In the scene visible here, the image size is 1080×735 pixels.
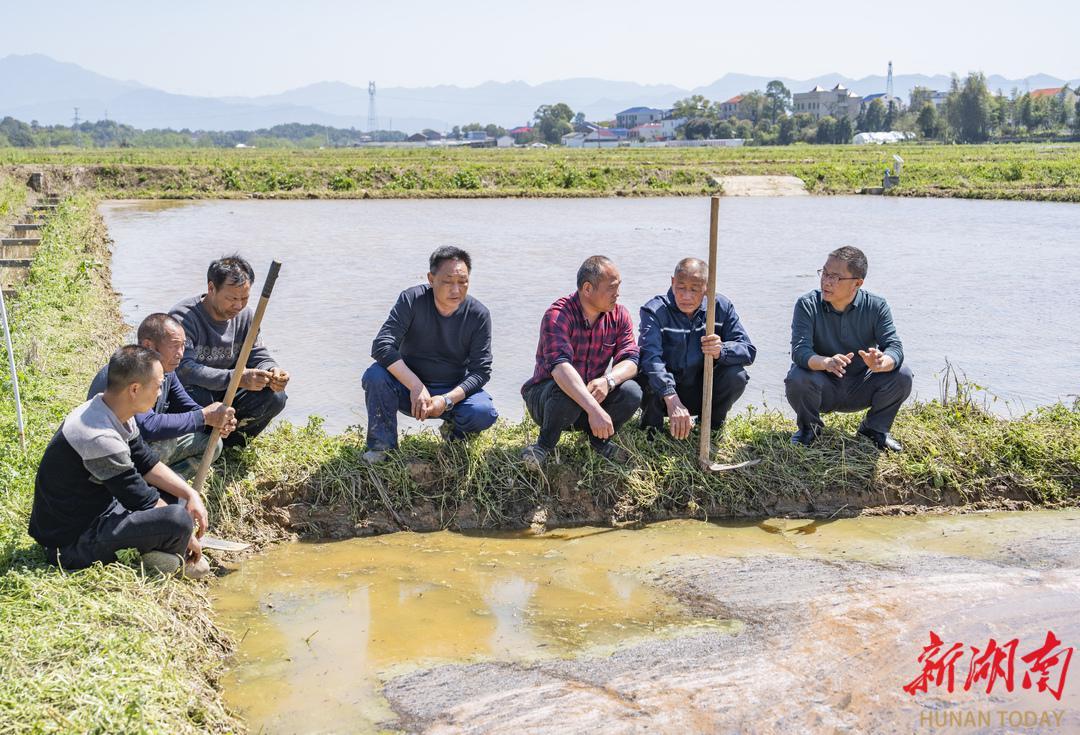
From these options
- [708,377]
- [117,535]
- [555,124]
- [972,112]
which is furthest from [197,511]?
[555,124]

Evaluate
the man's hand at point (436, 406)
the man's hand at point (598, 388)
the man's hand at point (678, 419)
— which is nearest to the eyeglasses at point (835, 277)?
the man's hand at point (678, 419)

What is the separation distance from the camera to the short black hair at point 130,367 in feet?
12.9

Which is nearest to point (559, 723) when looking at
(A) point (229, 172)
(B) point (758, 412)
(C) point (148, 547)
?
(C) point (148, 547)

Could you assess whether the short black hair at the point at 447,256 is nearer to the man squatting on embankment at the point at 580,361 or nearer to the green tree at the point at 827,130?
the man squatting on embankment at the point at 580,361

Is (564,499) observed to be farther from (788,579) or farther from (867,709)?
(867,709)

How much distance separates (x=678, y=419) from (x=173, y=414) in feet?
8.73

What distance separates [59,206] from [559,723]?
798 inches

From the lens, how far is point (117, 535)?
13.6 ft

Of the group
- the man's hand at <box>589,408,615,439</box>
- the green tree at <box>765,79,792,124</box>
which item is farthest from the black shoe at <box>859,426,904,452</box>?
the green tree at <box>765,79,792,124</box>

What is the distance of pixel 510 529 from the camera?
5.52m

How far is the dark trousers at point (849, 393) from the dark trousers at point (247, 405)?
2983 millimetres

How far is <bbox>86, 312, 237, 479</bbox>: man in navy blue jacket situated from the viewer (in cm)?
461

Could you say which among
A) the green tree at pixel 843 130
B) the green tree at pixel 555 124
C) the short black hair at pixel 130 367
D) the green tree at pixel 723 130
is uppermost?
the green tree at pixel 555 124

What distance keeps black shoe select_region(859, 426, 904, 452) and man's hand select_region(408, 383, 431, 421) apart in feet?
8.73
